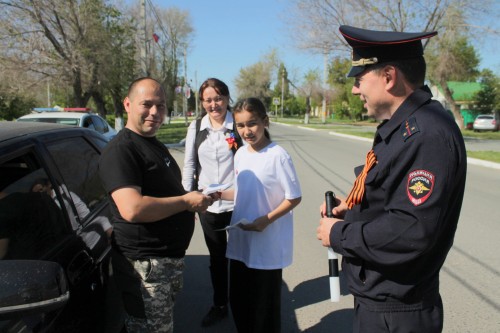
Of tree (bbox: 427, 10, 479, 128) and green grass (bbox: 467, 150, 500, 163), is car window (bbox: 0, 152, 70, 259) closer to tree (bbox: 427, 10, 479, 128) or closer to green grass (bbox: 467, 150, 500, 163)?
green grass (bbox: 467, 150, 500, 163)

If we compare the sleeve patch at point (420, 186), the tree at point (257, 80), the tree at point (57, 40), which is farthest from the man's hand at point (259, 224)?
the tree at point (257, 80)

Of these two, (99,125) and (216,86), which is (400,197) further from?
(99,125)

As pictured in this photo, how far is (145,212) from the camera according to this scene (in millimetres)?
1952

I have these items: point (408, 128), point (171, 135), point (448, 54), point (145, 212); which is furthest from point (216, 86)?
point (448, 54)

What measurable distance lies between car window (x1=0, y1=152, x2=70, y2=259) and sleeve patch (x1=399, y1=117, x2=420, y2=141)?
66.7 inches

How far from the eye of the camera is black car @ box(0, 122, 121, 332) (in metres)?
1.36

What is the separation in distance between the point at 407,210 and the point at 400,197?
0.18 feet

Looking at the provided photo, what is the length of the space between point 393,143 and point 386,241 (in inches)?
14.4

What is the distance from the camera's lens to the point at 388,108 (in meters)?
1.59

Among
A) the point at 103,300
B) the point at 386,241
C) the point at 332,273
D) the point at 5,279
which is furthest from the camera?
the point at 103,300

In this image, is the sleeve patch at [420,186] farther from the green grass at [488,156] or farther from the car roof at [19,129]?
the green grass at [488,156]

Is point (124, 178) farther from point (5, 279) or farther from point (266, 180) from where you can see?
point (266, 180)

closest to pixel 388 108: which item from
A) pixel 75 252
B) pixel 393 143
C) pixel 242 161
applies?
pixel 393 143

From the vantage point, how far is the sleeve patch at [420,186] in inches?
53.0
